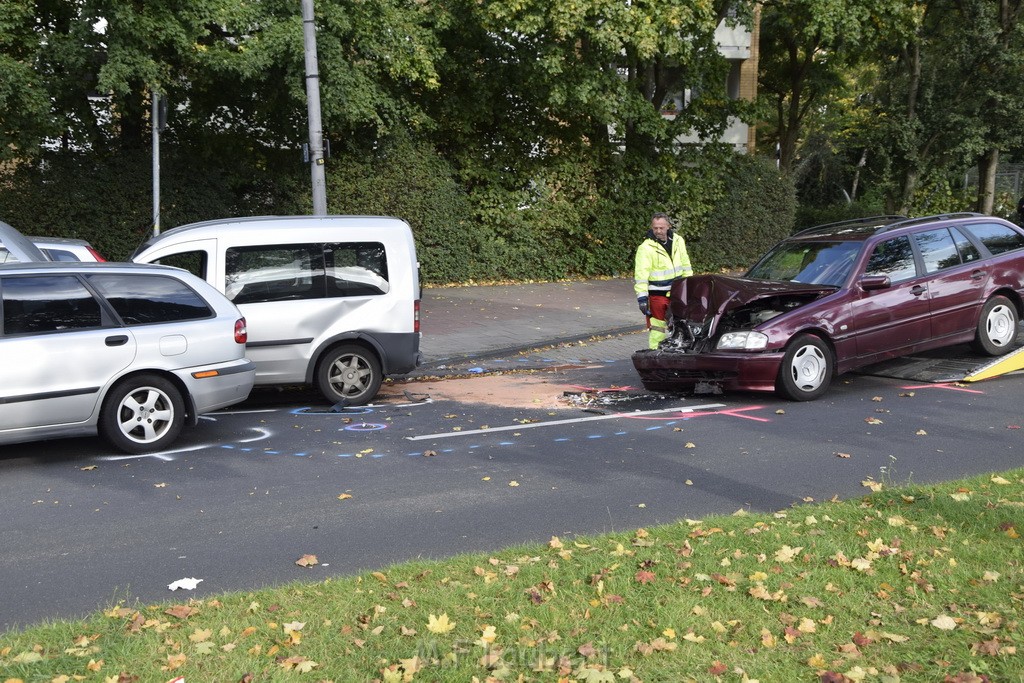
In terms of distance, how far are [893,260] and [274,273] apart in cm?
634

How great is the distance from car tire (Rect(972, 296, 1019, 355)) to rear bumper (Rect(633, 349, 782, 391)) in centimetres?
313

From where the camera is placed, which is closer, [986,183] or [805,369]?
[805,369]

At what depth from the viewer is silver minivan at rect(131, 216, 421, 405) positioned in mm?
10461

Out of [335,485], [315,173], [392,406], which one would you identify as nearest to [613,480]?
[335,485]

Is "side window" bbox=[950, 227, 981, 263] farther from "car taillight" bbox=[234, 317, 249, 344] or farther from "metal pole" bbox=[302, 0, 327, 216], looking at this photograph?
"metal pole" bbox=[302, 0, 327, 216]

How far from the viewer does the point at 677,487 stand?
703cm

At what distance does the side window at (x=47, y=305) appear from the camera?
26.6 feet

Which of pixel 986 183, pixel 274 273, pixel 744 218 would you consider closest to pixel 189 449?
pixel 274 273

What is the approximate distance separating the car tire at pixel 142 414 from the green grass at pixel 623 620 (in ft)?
12.4

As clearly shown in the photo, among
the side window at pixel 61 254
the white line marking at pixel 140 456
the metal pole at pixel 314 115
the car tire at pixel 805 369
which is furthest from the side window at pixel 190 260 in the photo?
the car tire at pixel 805 369

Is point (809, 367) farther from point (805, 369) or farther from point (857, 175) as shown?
point (857, 175)

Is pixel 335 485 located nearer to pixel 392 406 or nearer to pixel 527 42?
pixel 392 406

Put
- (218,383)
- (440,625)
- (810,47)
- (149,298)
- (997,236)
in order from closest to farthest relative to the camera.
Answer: (440,625) < (149,298) < (218,383) < (997,236) < (810,47)

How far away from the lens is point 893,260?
1101cm
